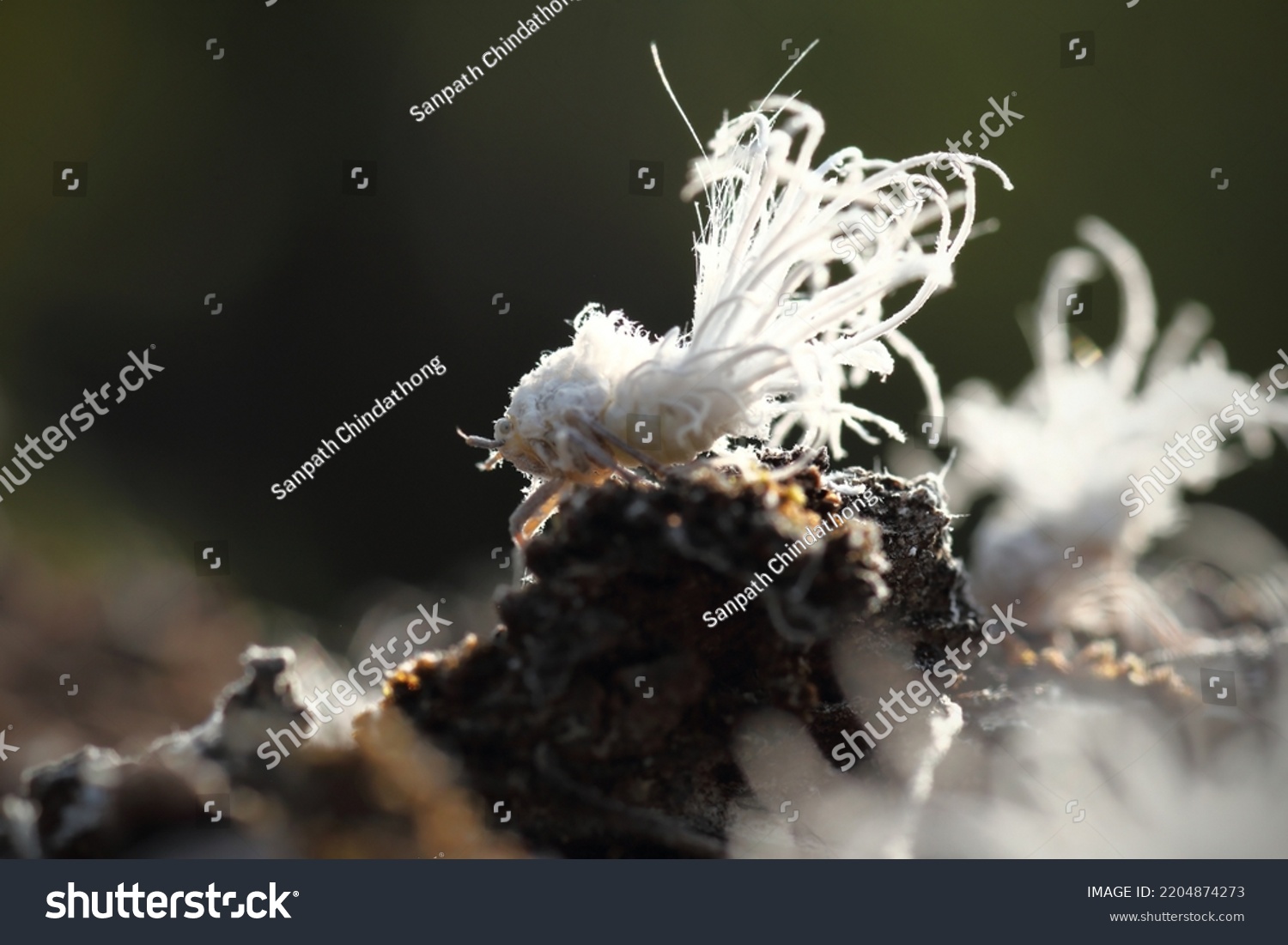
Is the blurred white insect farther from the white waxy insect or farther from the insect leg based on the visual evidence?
the insect leg

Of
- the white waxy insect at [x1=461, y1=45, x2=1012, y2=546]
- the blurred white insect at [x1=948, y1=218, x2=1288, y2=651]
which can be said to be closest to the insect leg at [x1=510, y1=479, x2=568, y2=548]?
the white waxy insect at [x1=461, y1=45, x2=1012, y2=546]

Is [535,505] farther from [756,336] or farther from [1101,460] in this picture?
[1101,460]

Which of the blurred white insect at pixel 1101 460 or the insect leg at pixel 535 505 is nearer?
the insect leg at pixel 535 505

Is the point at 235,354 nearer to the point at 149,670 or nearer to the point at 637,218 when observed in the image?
the point at 637,218

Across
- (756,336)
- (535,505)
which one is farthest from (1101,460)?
(535,505)

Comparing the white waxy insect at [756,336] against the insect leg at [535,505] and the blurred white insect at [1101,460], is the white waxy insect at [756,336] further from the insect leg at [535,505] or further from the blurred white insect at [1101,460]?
the blurred white insect at [1101,460]

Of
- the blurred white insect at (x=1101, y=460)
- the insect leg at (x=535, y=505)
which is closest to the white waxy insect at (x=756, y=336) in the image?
the insect leg at (x=535, y=505)

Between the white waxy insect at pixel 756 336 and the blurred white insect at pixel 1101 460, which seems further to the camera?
the blurred white insect at pixel 1101 460

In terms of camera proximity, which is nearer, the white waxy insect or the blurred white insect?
the white waxy insect

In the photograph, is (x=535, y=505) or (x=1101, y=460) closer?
(x=535, y=505)
